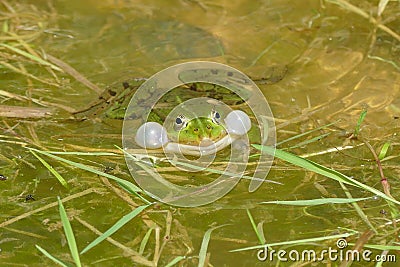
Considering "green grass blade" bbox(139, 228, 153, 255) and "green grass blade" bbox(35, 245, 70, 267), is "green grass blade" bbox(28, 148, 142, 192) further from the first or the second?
"green grass blade" bbox(35, 245, 70, 267)

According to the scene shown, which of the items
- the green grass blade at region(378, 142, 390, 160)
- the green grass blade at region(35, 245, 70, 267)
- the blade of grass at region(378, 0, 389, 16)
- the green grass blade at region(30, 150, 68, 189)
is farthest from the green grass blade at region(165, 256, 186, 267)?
the blade of grass at region(378, 0, 389, 16)

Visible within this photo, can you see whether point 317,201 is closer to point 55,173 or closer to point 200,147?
point 200,147

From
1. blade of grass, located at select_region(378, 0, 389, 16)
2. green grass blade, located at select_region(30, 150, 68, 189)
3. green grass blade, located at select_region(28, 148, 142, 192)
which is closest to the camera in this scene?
green grass blade, located at select_region(28, 148, 142, 192)

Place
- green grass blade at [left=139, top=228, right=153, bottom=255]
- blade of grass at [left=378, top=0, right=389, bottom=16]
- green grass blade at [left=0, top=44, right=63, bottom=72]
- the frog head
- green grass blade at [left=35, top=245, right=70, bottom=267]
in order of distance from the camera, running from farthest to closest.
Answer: blade of grass at [left=378, top=0, right=389, bottom=16], green grass blade at [left=0, top=44, right=63, bottom=72], the frog head, green grass blade at [left=139, top=228, right=153, bottom=255], green grass blade at [left=35, top=245, right=70, bottom=267]

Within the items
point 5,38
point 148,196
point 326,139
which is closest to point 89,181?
point 148,196

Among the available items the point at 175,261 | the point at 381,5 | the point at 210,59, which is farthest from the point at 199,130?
the point at 381,5

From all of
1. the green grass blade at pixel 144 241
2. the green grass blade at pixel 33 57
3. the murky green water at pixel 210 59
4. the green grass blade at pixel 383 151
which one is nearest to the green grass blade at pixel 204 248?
the murky green water at pixel 210 59

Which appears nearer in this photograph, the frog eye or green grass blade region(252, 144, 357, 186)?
green grass blade region(252, 144, 357, 186)
